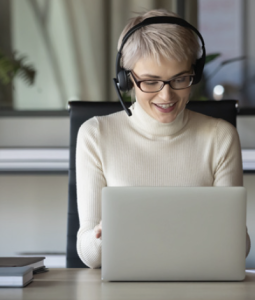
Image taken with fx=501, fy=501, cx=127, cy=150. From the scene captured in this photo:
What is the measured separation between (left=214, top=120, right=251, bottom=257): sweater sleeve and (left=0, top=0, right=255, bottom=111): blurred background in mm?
919

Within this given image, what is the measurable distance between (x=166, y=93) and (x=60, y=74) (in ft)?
3.62

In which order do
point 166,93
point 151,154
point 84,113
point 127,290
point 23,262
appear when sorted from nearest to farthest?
point 127,290, point 23,262, point 166,93, point 151,154, point 84,113

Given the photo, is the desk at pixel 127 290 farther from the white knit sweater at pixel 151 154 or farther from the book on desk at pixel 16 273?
the white knit sweater at pixel 151 154

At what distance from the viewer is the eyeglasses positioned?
1283mm

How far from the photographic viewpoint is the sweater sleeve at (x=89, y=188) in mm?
1211

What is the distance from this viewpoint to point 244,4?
7.31 feet

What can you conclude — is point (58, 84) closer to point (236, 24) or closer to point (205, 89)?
point (205, 89)

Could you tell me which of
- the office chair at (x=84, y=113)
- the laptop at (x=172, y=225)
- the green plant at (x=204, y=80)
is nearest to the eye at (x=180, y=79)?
the office chair at (x=84, y=113)

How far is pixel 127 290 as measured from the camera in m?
0.79

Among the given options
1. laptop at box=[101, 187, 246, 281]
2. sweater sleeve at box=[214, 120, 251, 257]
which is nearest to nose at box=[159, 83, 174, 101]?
sweater sleeve at box=[214, 120, 251, 257]

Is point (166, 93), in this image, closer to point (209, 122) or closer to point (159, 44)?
point (159, 44)

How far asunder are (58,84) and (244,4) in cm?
91

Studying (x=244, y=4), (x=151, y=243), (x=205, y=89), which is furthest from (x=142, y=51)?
(x=244, y=4)

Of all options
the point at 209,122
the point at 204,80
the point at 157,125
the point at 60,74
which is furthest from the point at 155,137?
the point at 60,74
